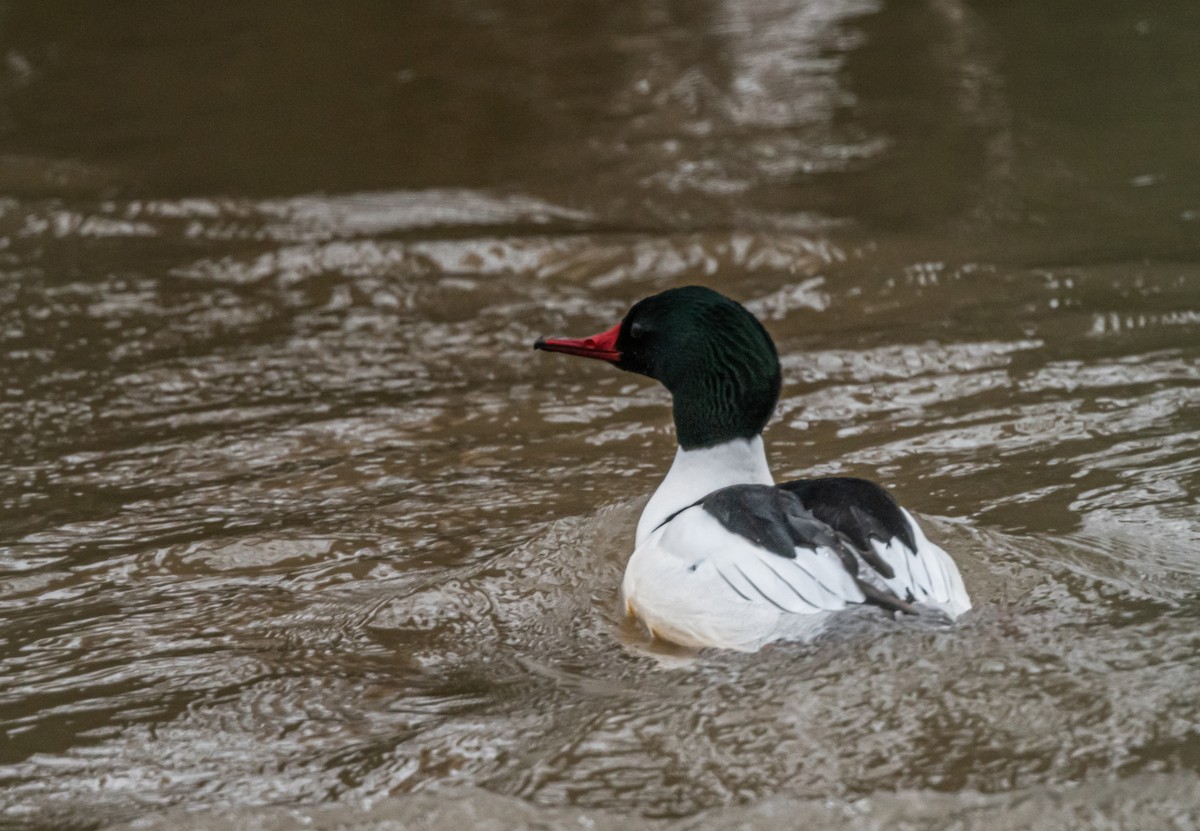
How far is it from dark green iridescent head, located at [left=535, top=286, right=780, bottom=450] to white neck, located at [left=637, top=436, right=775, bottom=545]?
0.03 metres

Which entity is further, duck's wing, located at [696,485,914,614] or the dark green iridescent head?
the dark green iridescent head

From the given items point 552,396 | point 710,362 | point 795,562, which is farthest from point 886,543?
point 552,396

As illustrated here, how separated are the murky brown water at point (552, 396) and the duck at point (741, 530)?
0.12 metres

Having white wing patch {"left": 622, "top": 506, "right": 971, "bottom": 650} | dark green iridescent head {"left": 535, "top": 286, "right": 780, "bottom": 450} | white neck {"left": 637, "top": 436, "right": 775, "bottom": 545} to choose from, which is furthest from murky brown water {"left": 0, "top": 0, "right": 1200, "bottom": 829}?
dark green iridescent head {"left": 535, "top": 286, "right": 780, "bottom": 450}

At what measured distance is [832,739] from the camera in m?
3.54

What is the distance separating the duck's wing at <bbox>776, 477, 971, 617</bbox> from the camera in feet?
13.1

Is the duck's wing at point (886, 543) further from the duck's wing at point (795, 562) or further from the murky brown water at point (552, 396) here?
the murky brown water at point (552, 396)

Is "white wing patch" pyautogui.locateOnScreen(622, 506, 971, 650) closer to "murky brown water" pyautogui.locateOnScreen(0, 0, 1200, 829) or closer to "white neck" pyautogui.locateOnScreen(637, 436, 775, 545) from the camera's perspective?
"murky brown water" pyautogui.locateOnScreen(0, 0, 1200, 829)

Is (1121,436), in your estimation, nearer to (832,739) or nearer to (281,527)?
(832,739)

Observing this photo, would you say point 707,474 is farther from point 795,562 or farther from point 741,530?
point 795,562

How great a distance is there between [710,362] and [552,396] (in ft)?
7.24

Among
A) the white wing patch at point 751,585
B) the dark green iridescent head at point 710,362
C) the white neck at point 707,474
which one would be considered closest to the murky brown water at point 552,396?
the white wing patch at point 751,585

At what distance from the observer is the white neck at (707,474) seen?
15.5ft

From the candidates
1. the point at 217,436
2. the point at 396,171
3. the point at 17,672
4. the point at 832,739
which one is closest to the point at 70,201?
the point at 396,171
